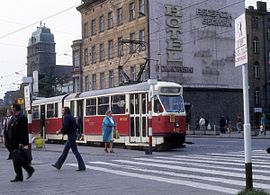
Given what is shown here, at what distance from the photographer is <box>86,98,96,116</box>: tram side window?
2780 centimetres

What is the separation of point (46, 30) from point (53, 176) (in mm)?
140719

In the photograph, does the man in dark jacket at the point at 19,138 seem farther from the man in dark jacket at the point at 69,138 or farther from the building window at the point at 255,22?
the building window at the point at 255,22

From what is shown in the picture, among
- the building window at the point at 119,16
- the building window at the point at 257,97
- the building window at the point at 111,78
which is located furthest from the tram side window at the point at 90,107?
the building window at the point at 257,97

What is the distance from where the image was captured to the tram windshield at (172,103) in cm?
2278

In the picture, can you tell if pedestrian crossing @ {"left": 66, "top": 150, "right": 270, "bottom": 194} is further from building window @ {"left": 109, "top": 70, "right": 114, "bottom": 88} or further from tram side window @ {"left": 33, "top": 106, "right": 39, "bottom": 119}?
building window @ {"left": 109, "top": 70, "right": 114, "bottom": 88}

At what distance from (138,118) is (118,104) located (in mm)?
2129

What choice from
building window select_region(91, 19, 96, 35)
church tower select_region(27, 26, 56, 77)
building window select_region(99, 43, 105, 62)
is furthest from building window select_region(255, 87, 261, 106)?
church tower select_region(27, 26, 56, 77)

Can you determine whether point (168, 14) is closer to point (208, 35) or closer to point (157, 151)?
point (208, 35)

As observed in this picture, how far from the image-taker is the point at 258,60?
2486 inches

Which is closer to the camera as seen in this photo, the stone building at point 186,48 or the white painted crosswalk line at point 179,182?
the white painted crosswalk line at point 179,182

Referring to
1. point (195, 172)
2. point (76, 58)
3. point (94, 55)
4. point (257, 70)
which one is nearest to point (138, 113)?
point (195, 172)

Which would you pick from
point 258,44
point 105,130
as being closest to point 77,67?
point 258,44

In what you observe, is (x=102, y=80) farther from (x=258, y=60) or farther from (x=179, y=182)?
(x=179, y=182)

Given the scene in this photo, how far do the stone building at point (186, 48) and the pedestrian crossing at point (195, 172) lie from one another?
1328 inches
